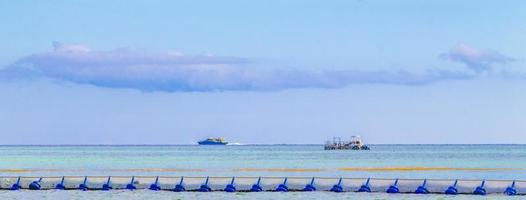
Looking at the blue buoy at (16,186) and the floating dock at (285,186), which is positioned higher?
the floating dock at (285,186)

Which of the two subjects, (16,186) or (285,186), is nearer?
(285,186)

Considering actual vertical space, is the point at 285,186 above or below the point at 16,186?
above

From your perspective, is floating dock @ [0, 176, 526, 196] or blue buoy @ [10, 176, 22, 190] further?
blue buoy @ [10, 176, 22, 190]

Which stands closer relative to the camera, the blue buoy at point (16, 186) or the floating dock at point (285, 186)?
the floating dock at point (285, 186)

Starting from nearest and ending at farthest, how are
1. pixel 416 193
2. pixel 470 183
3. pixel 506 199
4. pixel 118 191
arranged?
pixel 506 199 → pixel 416 193 → pixel 118 191 → pixel 470 183

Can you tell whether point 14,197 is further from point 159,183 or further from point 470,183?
point 470,183

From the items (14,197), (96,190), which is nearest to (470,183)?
(96,190)

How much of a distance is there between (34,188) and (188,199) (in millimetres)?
14863

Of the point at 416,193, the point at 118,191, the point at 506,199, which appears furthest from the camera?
the point at 118,191

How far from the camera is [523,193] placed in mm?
71500

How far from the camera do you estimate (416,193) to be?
240ft

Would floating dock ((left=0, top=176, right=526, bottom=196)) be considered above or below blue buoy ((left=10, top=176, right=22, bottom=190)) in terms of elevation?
above

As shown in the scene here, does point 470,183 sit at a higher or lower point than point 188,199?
higher

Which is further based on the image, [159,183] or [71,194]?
[159,183]
